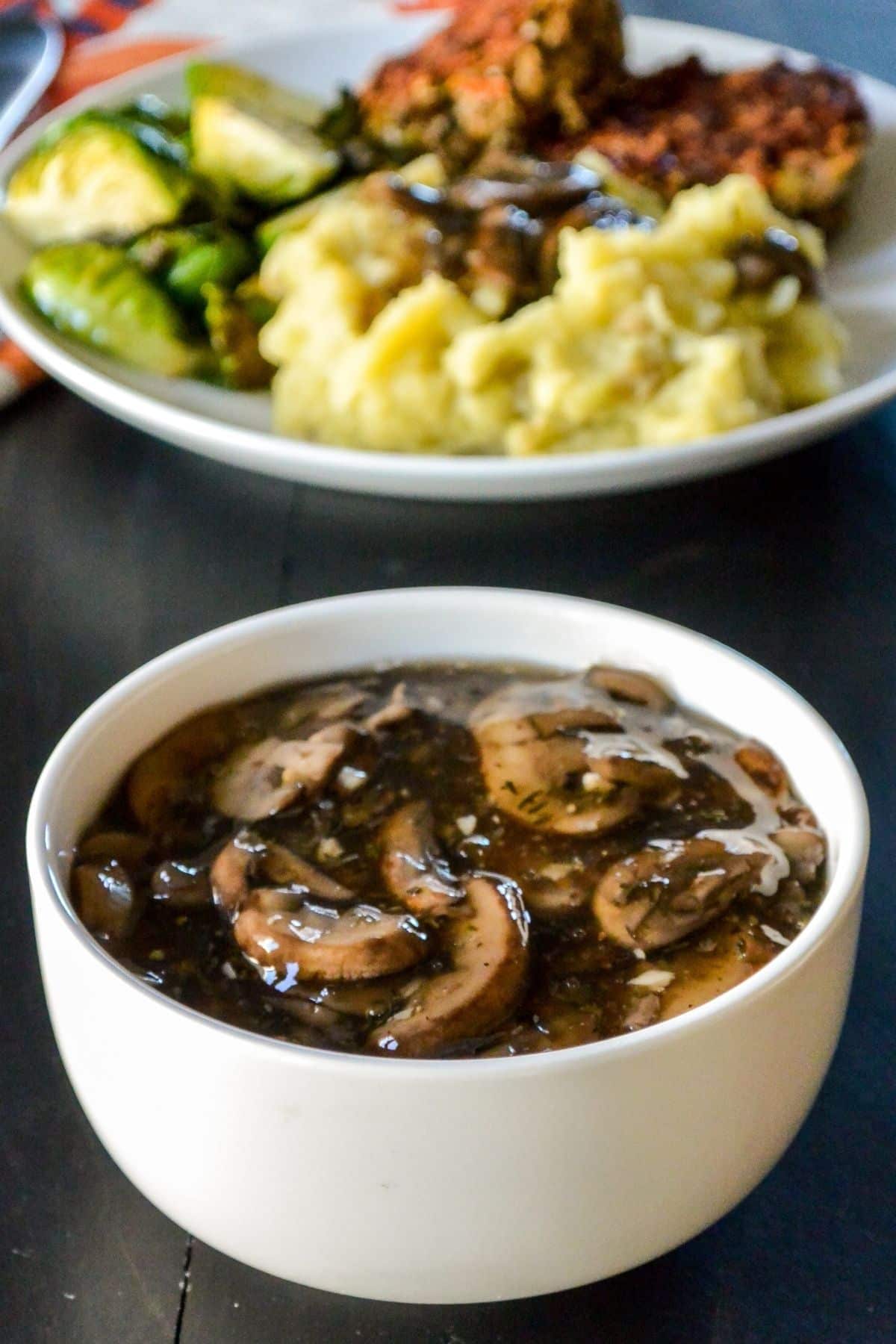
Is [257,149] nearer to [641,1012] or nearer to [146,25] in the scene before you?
[146,25]

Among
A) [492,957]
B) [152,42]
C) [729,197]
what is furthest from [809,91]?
[492,957]

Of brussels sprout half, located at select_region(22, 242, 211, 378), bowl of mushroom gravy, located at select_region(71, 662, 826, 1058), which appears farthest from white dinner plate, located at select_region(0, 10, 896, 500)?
bowl of mushroom gravy, located at select_region(71, 662, 826, 1058)

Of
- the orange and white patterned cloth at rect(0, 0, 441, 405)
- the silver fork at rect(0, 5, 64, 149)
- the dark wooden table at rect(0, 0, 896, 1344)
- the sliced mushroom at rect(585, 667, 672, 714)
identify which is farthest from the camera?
the orange and white patterned cloth at rect(0, 0, 441, 405)

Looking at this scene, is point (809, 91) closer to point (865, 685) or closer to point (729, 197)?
point (729, 197)

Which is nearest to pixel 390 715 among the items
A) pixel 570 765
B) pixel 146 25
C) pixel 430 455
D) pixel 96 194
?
pixel 570 765

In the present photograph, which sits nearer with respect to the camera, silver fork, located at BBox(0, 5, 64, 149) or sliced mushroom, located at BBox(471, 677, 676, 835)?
sliced mushroom, located at BBox(471, 677, 676, 835)

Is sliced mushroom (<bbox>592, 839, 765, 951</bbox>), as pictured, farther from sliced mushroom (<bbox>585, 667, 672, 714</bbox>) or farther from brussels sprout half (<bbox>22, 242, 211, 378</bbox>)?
brussels sprout half (<bbox>22, 242, 211, 378</bbox>)

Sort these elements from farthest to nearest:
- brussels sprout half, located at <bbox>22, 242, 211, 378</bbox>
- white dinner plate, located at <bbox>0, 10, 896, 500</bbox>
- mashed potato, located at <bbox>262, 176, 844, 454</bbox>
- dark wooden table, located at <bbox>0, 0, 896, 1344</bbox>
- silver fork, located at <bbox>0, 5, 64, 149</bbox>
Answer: silver fork, located at <bbox>0, 5, 64, 149</bbox>, brussels sprout half, located at <bbox>22, 242, 211, 378</bbox>, mashed potato, located at <bbox>262, 176, 844, 454</bbox>, white dinner plate, located at <bbox>0, 10, 896, 500</bbox>, dark wooden table, located at <bbox>0, 0, 896, 1344</bbox>

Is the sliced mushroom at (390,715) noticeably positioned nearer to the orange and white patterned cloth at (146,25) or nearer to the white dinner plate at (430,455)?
the white dinner plate at (430,455)
